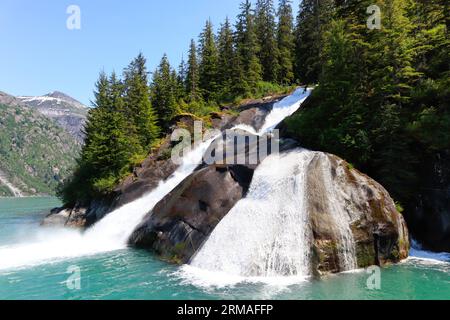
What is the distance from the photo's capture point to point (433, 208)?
1948cm

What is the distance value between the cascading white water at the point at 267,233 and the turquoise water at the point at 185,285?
1.26 metres

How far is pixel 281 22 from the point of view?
59.8 m

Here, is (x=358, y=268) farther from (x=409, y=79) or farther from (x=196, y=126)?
(x=196, y=126)

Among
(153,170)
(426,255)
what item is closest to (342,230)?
(426,255)

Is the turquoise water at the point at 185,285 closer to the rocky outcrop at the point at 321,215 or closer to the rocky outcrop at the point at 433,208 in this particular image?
the rocky outcrop at the point at 321,215

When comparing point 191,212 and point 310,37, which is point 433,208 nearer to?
point 191,212

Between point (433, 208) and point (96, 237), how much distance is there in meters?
24.3

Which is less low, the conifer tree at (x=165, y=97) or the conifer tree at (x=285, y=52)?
the conifer tree at (x=285, y=52)

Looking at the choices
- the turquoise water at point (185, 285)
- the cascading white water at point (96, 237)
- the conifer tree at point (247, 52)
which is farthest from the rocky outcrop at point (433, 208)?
the conifer tree at point (247, 52)

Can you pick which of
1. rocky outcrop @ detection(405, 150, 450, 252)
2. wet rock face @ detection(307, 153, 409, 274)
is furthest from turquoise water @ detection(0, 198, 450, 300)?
rocky outcrop @ detection(405, 150, 450, 252)

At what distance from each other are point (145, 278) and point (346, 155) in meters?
15.0

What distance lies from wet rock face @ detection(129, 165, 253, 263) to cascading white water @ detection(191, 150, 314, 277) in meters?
0.96

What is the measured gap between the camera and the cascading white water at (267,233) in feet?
50.9

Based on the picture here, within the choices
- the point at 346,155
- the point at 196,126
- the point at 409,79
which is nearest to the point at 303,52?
the point at 196,126
